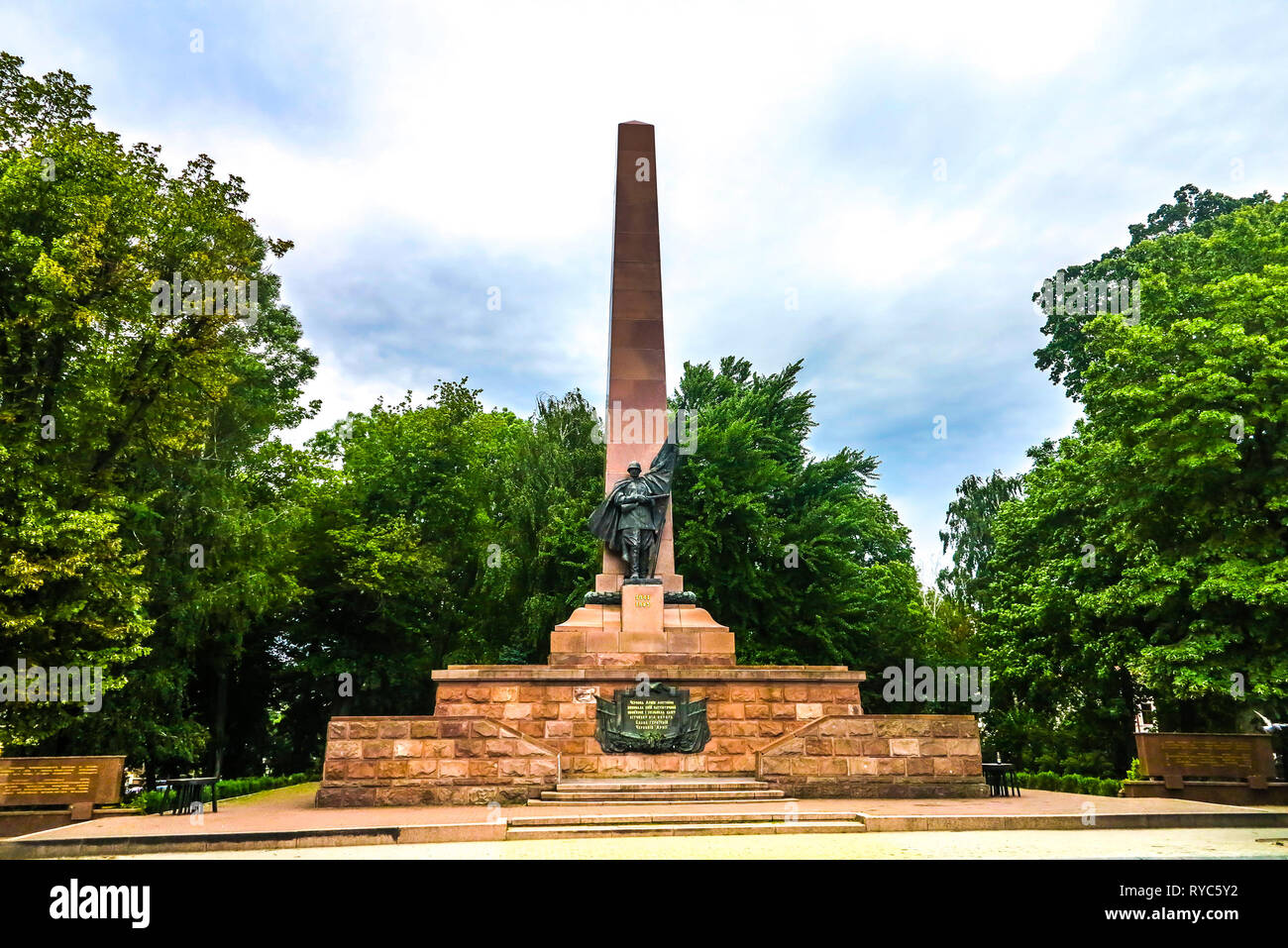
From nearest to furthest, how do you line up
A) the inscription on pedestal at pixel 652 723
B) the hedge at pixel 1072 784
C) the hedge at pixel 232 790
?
the inscription on pedestal at pixel 652 723
the hedge at pixel 232 790
the hedge at pixel 1072 784

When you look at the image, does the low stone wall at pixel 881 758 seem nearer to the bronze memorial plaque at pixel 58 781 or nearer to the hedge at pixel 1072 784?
the hedge at pixel 1072 784

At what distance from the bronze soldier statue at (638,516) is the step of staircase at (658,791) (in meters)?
4.03

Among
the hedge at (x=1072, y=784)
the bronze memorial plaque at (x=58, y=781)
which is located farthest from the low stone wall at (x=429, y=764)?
the hedge at (x=1072, y=784)

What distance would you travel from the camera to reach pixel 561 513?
2616cm

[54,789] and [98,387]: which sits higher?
[98,387]

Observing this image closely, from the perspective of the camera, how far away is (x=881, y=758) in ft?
44.2

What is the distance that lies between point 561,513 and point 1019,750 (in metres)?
14.7

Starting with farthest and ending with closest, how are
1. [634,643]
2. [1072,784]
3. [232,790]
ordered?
[232,790]
[1072,784]
[634,643]

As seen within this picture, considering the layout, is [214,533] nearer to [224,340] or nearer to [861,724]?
[224,340]

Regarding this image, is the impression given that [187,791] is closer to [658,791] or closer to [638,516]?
[658,791]

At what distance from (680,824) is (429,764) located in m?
4.34

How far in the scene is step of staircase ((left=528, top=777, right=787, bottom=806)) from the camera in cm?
1236

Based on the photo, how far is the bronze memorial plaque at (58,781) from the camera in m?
12.7

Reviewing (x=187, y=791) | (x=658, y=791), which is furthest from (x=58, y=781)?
(x=658, y=791)
